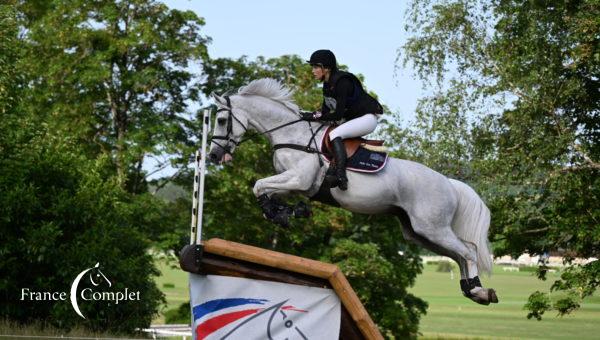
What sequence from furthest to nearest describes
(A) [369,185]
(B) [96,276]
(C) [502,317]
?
(C) [502,317]
(B) [96,276]
(A) [369,185]

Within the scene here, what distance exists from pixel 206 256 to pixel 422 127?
41.8ft

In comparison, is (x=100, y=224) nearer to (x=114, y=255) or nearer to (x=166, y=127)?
(x=114, y=255)

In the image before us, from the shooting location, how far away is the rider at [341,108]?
657 cm

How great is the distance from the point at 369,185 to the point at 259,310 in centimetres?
125

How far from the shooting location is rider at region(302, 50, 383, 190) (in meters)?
6.57

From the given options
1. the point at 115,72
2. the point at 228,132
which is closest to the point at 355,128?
the point at 228,132

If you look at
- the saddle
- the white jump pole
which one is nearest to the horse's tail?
the saddle

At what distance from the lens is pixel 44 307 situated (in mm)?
14797

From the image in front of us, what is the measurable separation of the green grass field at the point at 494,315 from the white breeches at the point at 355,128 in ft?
40.2

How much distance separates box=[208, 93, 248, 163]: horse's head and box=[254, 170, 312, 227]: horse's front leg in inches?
14.3

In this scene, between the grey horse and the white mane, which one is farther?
the white mane

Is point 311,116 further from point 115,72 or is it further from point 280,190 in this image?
point 115,72

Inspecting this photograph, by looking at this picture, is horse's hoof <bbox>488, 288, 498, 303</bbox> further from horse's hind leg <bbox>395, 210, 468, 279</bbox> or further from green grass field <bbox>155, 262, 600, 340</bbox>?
green grass field <bbox>155, 262, 600, 340</bbox>

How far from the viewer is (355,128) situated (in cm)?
671
